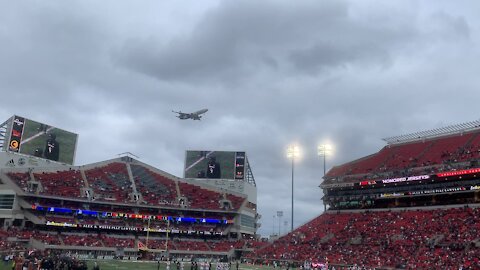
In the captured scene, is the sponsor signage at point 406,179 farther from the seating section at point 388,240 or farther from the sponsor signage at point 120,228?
the sponsor signage at point 120,228

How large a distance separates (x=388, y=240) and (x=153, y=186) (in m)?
47.5

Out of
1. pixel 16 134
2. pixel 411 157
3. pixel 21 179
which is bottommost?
pixel 21 179

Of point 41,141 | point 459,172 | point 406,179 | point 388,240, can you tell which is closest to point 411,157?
point 406,179

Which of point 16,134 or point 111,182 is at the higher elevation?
point 16,134

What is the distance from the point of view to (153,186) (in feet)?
295

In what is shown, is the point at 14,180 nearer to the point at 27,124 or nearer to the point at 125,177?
the point at 27,124

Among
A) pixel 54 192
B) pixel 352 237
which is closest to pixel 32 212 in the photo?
pixel 54 192

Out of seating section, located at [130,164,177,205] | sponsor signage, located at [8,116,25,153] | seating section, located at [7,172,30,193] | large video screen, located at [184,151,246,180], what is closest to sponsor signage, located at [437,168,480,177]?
large video screen, located at [184,151,246,180]

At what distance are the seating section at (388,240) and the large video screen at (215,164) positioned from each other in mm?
24191

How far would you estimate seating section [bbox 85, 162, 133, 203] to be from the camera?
81.9 meters

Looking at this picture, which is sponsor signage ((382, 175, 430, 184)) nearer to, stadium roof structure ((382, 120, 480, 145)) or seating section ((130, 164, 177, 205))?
stadium roof structure ((382, 120, 480, 145))

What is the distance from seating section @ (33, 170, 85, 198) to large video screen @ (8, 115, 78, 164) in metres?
4.40

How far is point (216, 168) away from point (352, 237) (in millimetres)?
39239

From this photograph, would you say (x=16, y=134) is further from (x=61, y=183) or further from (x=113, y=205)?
(x=113, y=205)
